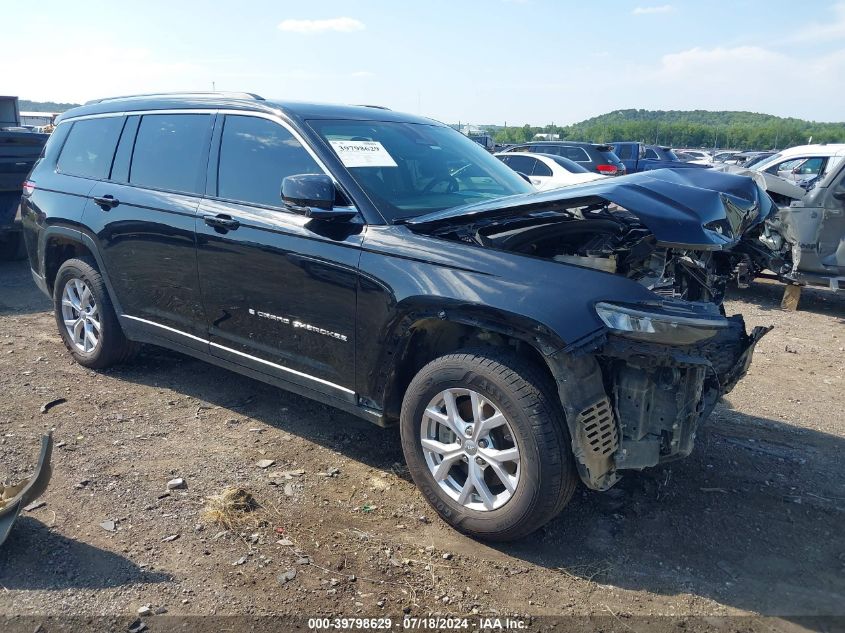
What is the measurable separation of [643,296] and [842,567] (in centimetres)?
159

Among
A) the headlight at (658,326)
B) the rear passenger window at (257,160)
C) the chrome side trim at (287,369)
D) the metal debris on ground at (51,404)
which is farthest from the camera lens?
the metal debris on ground at (51,404)

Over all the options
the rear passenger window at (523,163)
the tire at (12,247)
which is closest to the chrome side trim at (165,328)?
the tire at (12,247)

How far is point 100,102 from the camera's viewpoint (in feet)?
17.8

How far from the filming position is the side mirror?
3.53 m

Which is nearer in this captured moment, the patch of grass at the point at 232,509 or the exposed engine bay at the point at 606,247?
the exposed engine bay at the point at 606,247

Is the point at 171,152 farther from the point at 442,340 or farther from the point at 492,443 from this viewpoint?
the point at 492,443

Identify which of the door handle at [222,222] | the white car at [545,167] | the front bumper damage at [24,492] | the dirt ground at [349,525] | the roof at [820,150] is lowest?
the dirt ground at [349,525]

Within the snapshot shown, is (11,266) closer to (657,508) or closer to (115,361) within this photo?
(115,361)

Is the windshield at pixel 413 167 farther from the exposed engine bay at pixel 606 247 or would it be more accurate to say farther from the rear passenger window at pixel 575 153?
the rear passenger window at pixel 575 153

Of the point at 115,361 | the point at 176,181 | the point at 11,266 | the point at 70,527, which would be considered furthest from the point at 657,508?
the point at 11,266

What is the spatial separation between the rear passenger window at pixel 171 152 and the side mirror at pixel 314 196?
112 cm

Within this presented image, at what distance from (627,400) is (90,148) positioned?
4.37m

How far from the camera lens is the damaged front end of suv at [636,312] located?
2.92 m

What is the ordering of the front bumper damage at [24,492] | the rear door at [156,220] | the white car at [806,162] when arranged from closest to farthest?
the front bumper damage at [24,492], the rear door at [156,220], the white car at [806,162]
